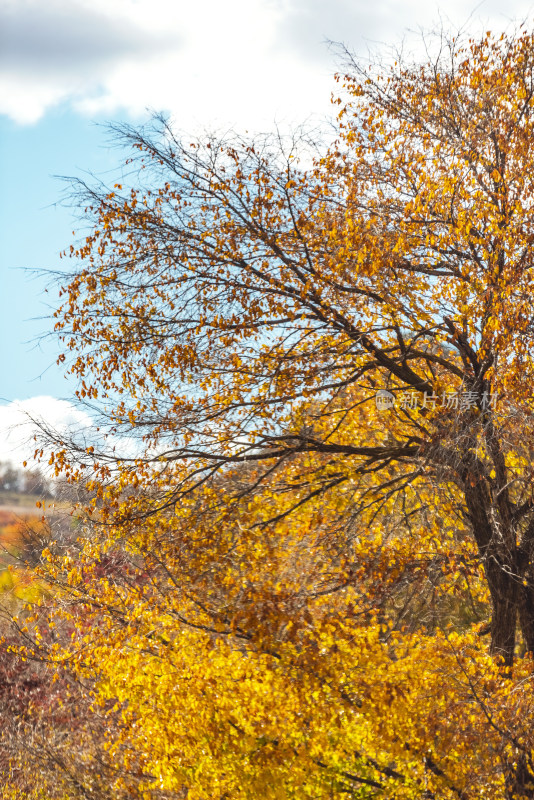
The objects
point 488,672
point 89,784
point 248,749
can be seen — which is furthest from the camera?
point 89,784

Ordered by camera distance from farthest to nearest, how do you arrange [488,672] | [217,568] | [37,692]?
[37,692] → [217,568] → [488,672]

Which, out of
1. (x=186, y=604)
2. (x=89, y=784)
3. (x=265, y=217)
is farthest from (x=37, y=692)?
(x=265, y=217)

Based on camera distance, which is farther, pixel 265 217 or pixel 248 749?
pixel 265 217

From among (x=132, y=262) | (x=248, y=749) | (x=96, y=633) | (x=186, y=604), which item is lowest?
(x=248, y=749)

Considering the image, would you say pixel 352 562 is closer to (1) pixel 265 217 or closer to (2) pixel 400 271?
(2) pixel 400 271

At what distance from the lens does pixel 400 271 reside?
345 inches

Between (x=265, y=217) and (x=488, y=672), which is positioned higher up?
(x=265, y=217)

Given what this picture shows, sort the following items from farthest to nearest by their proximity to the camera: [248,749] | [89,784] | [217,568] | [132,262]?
[89,784], [132,262], [217,568], [248,749]

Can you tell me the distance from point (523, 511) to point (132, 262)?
5250 mm

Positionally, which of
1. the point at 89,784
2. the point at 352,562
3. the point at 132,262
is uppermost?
the point at 132,262

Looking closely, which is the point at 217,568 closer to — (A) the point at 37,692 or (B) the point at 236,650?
(B) the point at 236,650

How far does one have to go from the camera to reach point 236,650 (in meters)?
7.57

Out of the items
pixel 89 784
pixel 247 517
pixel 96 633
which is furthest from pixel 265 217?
pixel 89 784

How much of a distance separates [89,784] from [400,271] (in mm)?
7826
